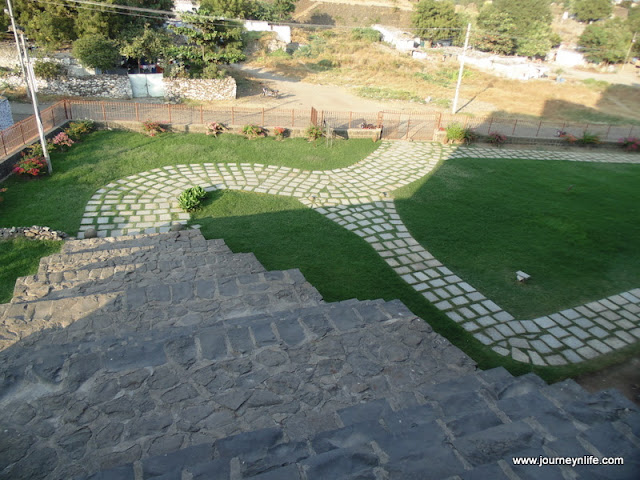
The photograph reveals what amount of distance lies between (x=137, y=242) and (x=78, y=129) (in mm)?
8719

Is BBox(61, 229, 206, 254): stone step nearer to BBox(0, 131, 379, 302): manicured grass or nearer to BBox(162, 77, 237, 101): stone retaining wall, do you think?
BBox(0, 131, 379, 302): manicured grass

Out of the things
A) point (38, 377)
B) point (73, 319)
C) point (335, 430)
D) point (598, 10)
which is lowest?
point (73, 319)

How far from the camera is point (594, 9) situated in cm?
7406

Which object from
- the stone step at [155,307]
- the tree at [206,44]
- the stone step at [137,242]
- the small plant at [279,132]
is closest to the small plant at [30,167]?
the stone step at [137,242]

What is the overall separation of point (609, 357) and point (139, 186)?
36.0 feet

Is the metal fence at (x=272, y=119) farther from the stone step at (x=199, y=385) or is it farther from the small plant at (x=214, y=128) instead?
the stone step at (x=199, y=385)

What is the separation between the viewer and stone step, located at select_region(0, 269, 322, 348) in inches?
197

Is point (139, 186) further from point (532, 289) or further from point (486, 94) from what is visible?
point (486, 94)

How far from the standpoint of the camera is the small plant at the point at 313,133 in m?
16.4

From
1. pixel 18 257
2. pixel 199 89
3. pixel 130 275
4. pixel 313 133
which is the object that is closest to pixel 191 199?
pixel 18 257

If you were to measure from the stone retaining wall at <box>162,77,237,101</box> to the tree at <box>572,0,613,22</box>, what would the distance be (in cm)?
7756

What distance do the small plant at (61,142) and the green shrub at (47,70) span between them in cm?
1152

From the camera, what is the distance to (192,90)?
76.8 ft

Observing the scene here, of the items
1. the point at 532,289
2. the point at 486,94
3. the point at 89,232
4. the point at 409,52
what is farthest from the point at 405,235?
the point at 409,52
